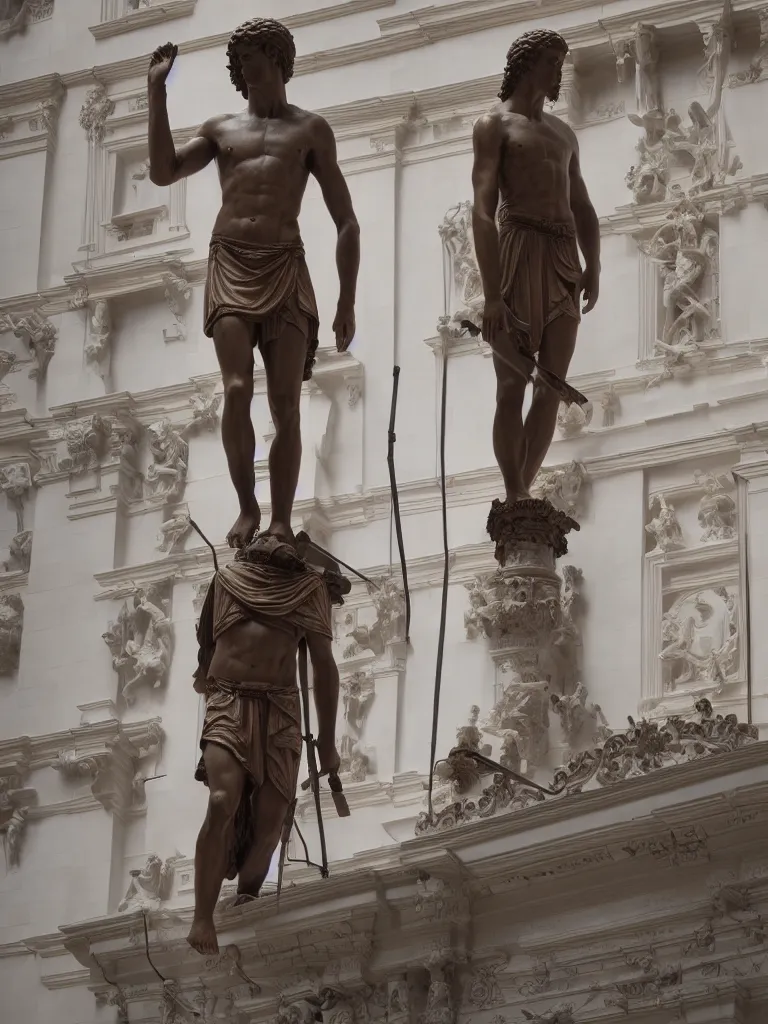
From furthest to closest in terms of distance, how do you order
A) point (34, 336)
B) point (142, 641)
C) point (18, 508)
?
1. point (34, 336)
2. point (18, 508)
3. point (142, 641)

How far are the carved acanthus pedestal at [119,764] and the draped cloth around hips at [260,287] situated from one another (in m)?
2.04

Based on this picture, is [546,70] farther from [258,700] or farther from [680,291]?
[258,700]

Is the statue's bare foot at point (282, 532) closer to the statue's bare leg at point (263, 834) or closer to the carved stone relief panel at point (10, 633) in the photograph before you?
the statue's bare leg at point (263, 834)

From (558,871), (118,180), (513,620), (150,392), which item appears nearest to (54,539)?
(150,392)

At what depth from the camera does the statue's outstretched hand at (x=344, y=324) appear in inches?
422

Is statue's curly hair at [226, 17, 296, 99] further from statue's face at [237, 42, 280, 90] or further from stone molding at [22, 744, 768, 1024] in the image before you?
stone molding at [22, 744, 768, 1024]

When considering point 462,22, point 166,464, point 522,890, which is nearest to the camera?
point 522,890

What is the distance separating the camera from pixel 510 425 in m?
10.9

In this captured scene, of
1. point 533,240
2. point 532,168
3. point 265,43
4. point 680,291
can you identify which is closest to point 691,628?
point 680,291

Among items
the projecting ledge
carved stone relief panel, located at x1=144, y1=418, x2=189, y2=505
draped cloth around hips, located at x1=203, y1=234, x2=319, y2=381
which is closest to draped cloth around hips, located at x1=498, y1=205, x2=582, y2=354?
draped cloth around hips, located at x1=203, y1=234, x2=319, y2=381

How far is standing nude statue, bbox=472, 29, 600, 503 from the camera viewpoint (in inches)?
428

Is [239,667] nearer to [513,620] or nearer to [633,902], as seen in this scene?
[513,620]

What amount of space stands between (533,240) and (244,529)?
1669 mm

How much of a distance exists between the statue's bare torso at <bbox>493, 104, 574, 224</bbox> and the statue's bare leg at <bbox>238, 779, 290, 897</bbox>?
2.59 m
